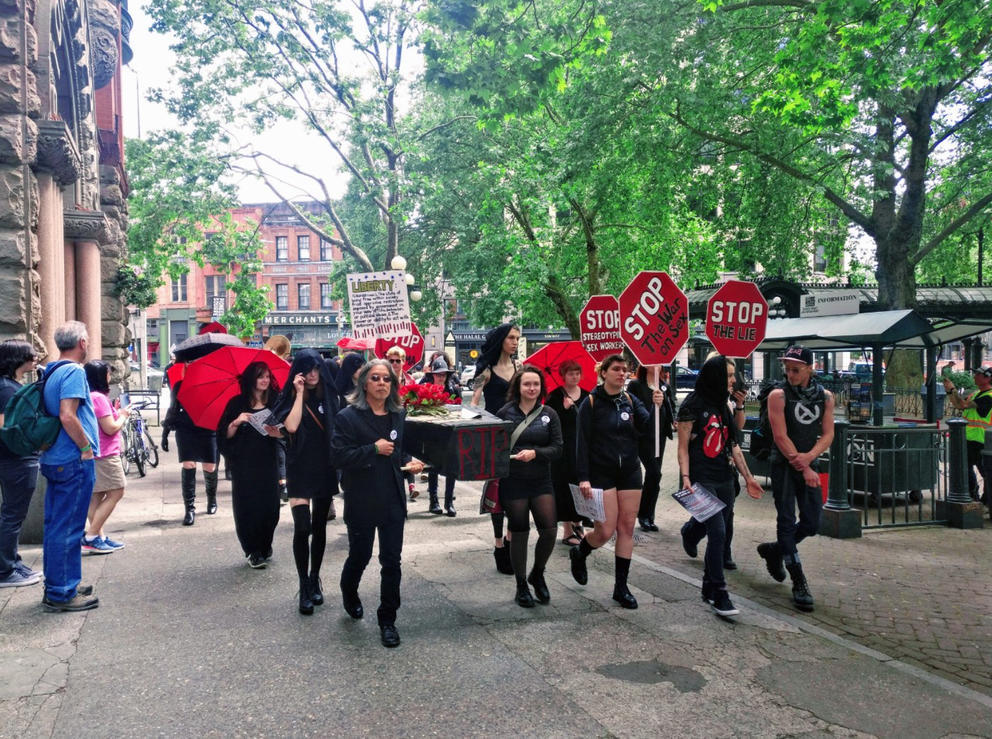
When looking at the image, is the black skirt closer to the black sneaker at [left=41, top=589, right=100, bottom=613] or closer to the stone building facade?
the stone building facade

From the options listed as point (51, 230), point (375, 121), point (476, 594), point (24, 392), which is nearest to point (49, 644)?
point (24, 392)

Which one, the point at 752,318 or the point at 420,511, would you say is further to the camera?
the point at 420,511

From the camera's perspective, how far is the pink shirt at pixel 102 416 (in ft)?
22.7

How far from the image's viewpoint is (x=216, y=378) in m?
6.96

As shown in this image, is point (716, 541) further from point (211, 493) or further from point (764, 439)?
point (211, 493)

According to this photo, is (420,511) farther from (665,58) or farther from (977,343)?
(977,343)

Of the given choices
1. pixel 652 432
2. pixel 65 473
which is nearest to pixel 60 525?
pixel 65 473

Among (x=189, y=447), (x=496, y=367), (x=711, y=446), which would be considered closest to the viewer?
(x=711, y=446)

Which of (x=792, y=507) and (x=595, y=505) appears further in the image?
(x=792, y=507)

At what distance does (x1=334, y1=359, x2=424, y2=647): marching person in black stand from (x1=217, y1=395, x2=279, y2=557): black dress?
1.86 meters

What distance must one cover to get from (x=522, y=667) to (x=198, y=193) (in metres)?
22.1

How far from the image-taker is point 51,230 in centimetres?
955

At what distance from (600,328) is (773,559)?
13.0 ft

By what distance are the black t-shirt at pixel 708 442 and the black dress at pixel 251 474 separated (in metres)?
3.34
